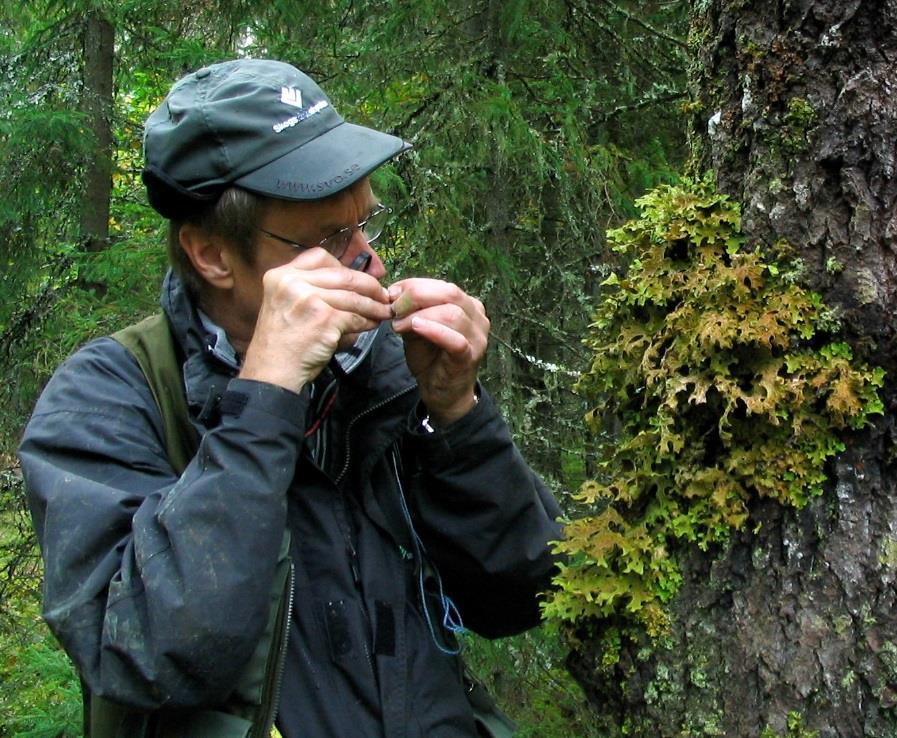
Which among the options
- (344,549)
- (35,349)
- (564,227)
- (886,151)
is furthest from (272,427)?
(35,349)

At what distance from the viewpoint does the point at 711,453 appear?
4.84 feet

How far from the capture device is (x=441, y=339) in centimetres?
185

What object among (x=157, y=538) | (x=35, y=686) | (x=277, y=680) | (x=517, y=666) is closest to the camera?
(x=157, y=538)

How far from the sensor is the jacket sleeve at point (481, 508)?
1976mm

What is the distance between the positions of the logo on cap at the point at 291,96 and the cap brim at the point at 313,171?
85mm

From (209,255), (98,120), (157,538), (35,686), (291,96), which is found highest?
(291,96)

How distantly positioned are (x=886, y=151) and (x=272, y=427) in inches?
43.6

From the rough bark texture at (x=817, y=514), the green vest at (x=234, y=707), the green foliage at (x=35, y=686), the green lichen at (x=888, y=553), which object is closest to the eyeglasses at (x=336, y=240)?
the green vest at (x=234, y=707)

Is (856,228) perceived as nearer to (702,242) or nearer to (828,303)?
(828,303)

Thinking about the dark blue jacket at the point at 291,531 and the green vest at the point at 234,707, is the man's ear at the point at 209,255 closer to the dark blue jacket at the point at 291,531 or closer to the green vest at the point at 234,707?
the dark blue jacket at the point at 291,531

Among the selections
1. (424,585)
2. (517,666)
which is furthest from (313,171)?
(517,666)

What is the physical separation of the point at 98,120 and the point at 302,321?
5653mm

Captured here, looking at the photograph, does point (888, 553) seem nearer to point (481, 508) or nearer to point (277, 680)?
point (481, 508)

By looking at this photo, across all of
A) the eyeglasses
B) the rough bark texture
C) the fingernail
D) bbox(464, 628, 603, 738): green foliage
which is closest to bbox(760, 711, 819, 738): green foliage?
the rough bark texture
